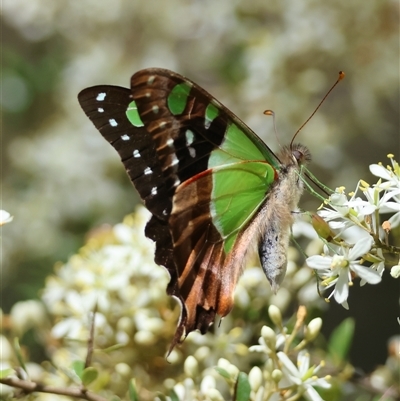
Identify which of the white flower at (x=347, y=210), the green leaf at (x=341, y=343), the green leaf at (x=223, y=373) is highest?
the white flower at (x=347, y=210)

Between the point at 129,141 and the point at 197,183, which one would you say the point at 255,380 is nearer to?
the point at 197,183

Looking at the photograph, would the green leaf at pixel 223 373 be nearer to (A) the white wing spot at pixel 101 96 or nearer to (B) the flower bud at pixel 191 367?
(B) the flower bud at pixel 191 367

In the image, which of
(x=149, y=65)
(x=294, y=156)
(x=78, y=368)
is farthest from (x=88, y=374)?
(x=149, y=65)

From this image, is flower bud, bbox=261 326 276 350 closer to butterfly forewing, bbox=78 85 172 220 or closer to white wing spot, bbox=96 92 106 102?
butterfly forewing, bbox=78 85 172 220

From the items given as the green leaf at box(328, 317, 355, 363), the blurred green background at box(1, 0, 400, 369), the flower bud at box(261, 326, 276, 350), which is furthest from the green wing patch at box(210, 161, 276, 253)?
the blurred green background at box(1, 0, 400, 369)

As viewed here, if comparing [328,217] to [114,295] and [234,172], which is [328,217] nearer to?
[234,172]

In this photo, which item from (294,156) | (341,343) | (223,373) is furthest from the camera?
(341,343)

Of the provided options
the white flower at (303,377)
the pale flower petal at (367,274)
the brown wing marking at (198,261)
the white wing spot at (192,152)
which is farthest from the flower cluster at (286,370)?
the white wing spot at (192,152)
